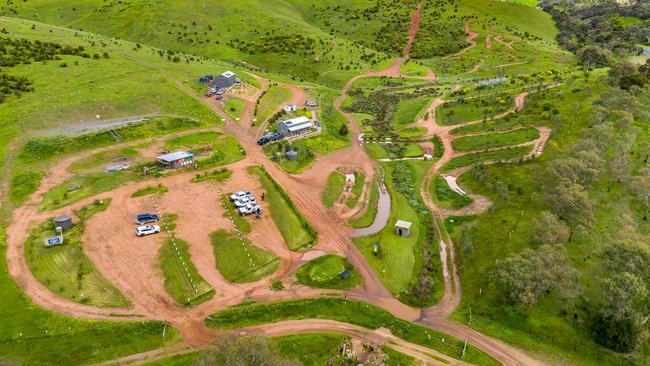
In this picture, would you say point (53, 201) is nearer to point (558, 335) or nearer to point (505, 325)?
point (505, 325)

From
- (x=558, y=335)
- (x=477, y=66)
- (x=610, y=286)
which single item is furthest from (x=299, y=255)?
(x=477, y=66)

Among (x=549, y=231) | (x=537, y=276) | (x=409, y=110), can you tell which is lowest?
(x=409, y=110)

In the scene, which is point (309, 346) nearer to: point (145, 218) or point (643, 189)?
point (145, 218)

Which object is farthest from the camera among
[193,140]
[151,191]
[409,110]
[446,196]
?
[409,110]

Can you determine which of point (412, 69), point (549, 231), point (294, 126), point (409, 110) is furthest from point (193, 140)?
point (412, 69)

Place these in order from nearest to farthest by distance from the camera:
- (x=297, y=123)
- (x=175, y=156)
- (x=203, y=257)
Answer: (x=203, y=257) → (x=175, y=156) → (x=297, y=123)

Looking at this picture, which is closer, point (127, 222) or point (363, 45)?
point (127, 222)

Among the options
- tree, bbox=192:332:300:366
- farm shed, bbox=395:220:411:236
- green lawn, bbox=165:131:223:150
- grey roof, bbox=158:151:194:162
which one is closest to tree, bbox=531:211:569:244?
farm shed, bbox=395:220:411:236
